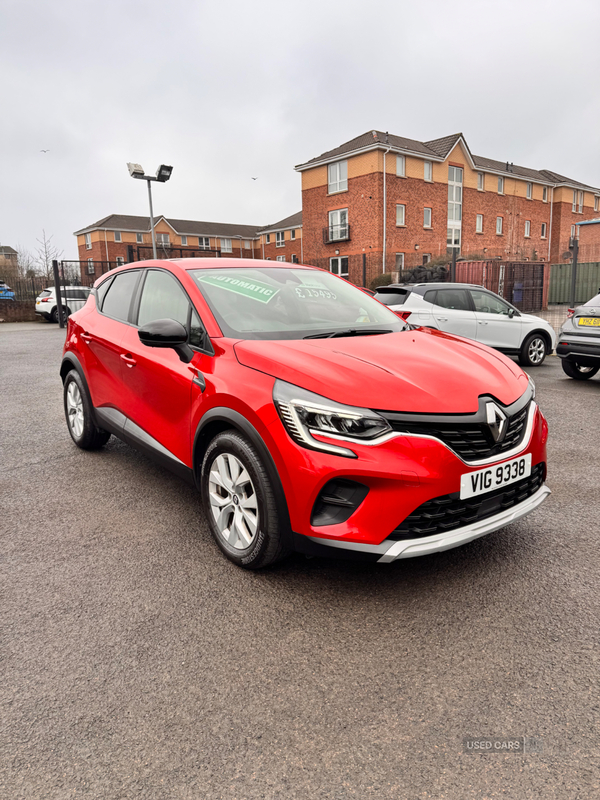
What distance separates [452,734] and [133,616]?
1453 millimetres

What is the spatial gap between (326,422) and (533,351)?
9.27 metres

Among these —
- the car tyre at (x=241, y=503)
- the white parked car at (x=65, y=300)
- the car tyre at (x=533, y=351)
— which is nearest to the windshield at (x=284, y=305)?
the car tyre at (x=241, y=503)

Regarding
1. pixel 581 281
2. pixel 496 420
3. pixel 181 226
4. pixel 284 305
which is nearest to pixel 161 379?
pixel 284 305

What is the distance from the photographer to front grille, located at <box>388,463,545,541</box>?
240cm

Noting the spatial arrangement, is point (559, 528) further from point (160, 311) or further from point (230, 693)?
point (160, 311)

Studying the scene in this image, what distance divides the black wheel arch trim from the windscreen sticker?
3.10ft

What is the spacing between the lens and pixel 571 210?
168 feet

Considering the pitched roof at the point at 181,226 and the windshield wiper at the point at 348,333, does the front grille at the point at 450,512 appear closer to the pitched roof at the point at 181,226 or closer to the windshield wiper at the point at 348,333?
the windshield wiper at the point at 348,333

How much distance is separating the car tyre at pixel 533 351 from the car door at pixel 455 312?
3.29 feet

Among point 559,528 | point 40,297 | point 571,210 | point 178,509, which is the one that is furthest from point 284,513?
point 571,210

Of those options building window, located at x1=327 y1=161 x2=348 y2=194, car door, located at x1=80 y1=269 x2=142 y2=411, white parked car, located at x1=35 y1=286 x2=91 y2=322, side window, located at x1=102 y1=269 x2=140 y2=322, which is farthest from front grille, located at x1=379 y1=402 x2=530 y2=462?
building window, located at x1=327 y1=161 x2=348 y2=194

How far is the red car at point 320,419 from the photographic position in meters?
2.39

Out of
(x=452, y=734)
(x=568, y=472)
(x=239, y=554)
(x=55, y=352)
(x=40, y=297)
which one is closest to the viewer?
(x=452, y=734)

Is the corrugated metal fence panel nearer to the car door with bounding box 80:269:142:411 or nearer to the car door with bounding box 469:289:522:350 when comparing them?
the car door with bounding box 469:289:522:350
